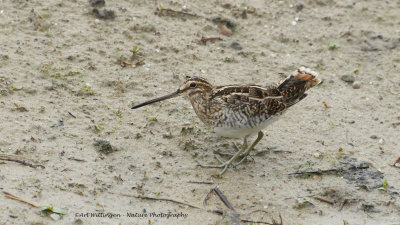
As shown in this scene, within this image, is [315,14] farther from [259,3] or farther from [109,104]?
[109,104]

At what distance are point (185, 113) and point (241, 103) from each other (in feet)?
3.70

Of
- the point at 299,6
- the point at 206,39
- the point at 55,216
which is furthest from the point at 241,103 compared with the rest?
the point at 299,6

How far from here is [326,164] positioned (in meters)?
6.06

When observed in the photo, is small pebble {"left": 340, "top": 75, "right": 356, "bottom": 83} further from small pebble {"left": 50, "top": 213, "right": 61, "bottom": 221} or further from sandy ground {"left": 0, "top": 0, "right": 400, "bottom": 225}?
small pebble {"left": 50, "top": 213, "right": 61, "bottom": 221}

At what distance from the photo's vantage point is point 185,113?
21.6 ft

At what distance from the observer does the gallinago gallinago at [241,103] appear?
5.61 metres

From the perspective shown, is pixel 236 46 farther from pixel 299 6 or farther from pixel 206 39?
pixel 299 6

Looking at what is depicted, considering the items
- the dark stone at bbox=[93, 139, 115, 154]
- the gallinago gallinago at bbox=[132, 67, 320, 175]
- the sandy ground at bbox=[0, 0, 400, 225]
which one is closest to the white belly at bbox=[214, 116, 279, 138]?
the gallinago gallinago at bbox=[132, 67, 320, 175]

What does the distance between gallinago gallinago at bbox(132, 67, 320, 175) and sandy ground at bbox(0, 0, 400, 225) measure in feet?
1.61

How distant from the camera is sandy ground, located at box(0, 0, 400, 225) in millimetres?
5363

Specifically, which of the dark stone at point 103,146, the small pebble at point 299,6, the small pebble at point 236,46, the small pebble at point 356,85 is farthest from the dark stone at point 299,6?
the dark stone at point 103,146

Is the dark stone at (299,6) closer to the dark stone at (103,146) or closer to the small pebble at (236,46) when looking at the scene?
the small pebble at (236,46)

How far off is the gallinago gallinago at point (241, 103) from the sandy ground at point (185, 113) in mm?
489

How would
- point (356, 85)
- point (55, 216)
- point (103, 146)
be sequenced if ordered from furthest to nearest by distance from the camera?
point (356, 85)
point (103, 146)
point (55, 216)
